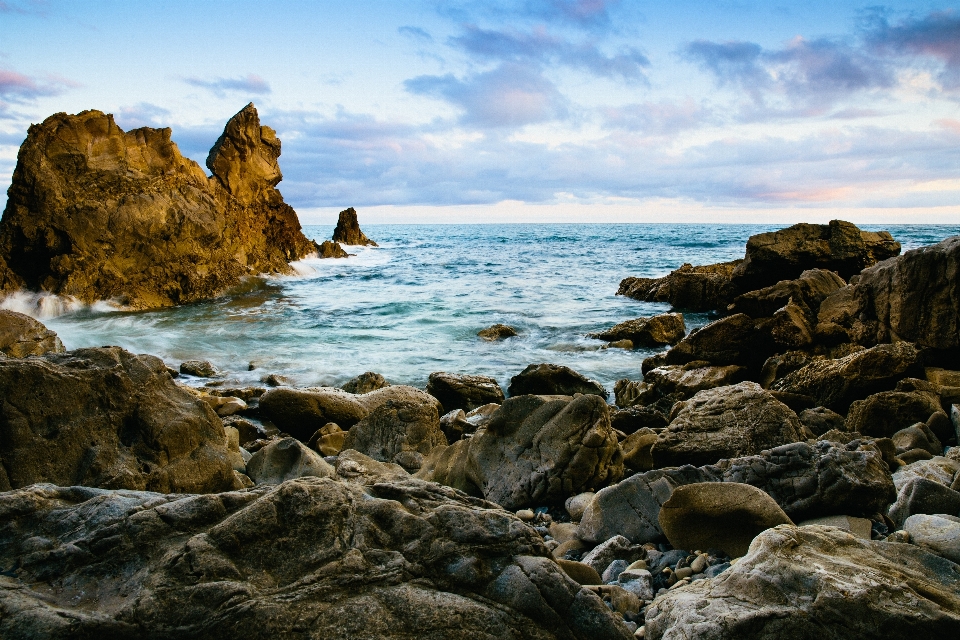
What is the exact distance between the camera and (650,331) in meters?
13.3

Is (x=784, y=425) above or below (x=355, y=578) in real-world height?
below

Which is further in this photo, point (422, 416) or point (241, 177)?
point (241, 177)

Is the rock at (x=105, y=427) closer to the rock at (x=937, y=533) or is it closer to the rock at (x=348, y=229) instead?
the rock at (x=937, y=533)

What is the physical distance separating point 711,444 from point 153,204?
A: 19746 millimetres

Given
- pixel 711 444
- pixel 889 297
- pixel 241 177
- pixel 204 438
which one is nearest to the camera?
pixel 204 438

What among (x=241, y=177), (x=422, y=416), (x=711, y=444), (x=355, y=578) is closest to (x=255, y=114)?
(x=241, y=177)

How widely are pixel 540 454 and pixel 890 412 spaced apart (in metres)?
3.64

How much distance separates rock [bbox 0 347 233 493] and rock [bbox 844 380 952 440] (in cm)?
570

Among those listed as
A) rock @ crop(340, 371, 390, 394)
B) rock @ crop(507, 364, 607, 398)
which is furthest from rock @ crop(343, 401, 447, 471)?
rock @ crop(340, 371, 390, 394)

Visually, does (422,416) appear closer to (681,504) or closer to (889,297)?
(681,504)

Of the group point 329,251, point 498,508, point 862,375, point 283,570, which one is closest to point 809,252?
point 862,375

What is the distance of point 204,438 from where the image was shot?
4137 mm

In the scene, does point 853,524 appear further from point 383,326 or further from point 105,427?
point 383,326

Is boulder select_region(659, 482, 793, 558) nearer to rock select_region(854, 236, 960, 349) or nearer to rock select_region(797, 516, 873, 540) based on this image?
rock select_region(797, 516, 873, 540)
